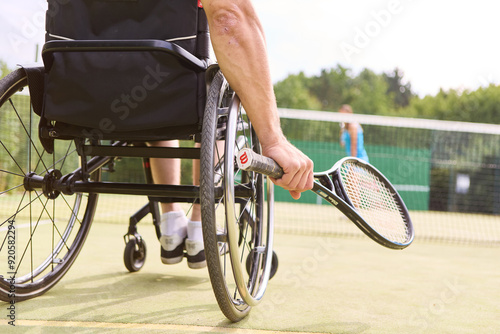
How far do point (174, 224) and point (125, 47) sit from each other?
3.50 ft

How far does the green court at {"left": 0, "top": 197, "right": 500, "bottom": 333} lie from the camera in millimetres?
1990

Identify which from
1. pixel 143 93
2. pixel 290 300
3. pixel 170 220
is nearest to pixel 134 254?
pixel 170 220

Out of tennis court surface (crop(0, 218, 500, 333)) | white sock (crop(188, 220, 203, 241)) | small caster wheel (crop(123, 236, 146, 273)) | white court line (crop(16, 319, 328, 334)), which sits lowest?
tennis court surface (crop(0, 218, 500, 333))

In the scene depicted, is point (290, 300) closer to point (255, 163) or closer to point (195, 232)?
point (195, 232)

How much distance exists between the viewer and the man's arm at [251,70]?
1734 millimetres

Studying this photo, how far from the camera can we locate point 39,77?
78.0 inches

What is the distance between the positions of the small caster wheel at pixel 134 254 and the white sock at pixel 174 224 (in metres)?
0.38

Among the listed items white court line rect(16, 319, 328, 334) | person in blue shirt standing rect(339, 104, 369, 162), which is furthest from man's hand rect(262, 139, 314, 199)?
person in blue shirt standing rect(339, 104, 369, 162)

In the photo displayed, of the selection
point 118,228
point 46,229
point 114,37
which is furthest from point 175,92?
point 118,228

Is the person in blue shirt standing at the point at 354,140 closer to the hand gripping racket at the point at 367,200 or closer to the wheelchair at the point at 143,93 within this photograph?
the hand gripping racket at the point at 367,200

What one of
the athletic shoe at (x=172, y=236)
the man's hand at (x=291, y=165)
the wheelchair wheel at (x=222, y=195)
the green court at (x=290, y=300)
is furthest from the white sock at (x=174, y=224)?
the man's hand at (x=291, y=165)

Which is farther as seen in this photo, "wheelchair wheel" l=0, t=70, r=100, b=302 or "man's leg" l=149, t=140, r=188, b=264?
"man's leg" l=149, t=140, r=188, b=264

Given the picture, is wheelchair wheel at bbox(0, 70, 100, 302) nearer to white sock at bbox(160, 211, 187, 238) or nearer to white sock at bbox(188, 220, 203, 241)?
white sock at bbox(160, 211, 187, 238)

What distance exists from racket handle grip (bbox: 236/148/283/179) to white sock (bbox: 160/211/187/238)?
1023mm
